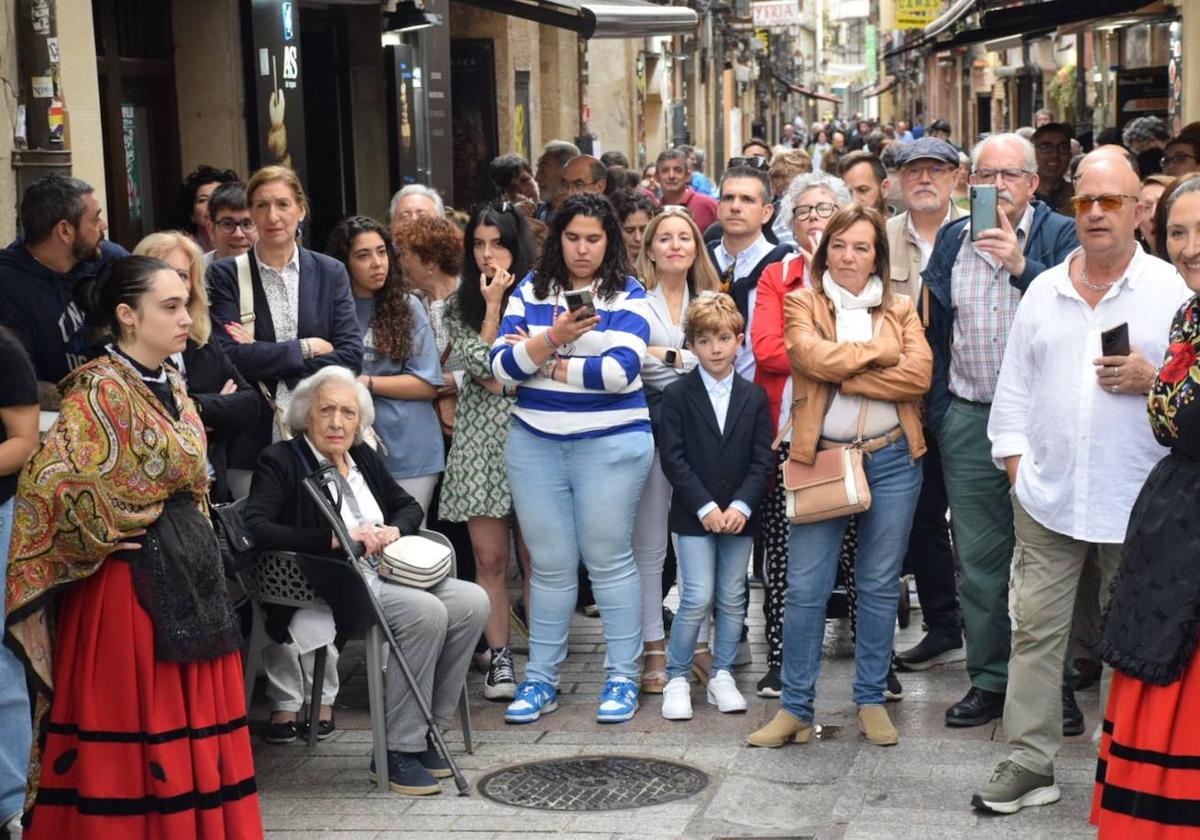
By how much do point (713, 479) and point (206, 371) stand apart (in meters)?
1.97

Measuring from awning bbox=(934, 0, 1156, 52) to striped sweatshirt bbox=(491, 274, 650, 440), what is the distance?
10829 millimetres

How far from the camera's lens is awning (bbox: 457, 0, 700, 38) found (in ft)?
45.2


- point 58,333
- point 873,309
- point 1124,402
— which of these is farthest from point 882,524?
point 58,333

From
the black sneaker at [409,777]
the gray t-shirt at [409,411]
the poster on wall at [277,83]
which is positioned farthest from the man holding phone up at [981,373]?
the poster on wall at [277,83]

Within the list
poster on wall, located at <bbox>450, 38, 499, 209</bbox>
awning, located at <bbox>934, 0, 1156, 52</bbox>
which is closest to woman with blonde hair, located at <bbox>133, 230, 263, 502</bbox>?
poster on wall, located at <bbox>450, 38, 499, 209</bbox>

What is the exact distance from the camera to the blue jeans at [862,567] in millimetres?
6539

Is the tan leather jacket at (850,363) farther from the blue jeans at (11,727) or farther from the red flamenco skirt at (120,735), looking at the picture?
the blue jeans at (11,727)

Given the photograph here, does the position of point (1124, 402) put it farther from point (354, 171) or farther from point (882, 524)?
point (354, 171)

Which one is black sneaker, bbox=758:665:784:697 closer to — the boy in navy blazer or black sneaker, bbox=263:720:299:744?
the boy in navy blazer

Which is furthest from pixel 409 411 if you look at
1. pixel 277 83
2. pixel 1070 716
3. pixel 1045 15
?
pixel 1045 15

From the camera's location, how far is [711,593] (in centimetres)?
712

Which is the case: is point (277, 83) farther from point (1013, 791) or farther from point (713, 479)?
point (1013, 791)

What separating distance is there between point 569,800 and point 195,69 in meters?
6.45

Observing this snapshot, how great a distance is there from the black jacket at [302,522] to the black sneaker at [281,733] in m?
0.54
